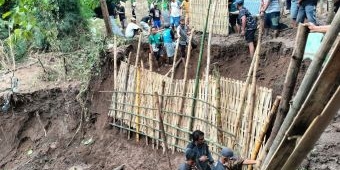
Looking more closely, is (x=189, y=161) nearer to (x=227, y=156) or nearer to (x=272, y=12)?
(x=227, y=156)

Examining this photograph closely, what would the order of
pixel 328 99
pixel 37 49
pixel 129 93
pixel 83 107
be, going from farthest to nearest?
pixel 37 49
pixel 83 107
pixel 129 93
pixel 328 99

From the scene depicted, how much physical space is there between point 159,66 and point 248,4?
9.05ft

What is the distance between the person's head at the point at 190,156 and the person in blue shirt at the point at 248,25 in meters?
4.27

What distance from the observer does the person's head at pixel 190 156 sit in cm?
516

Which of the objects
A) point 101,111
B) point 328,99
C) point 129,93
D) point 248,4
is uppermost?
point 328,99

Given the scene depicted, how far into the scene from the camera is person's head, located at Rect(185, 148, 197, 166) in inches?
203

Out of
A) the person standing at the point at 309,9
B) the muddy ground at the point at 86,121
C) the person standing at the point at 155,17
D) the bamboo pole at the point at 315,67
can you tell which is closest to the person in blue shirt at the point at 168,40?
the muddy ground at the point at 86,121

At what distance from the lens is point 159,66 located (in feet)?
34.2

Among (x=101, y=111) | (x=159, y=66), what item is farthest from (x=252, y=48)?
(x=101, y=111)

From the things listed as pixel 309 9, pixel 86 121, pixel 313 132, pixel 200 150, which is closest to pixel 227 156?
pixel 200 150

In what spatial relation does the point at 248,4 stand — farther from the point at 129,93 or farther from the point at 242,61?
the point at 129,93

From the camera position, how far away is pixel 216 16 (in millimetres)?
10703

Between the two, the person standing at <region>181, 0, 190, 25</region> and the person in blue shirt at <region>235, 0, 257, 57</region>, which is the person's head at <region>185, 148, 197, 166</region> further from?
the person standing at <region>181, 0, 190, 25</region>

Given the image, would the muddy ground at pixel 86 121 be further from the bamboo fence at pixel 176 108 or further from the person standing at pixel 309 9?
the person standing at pixel 309 9
